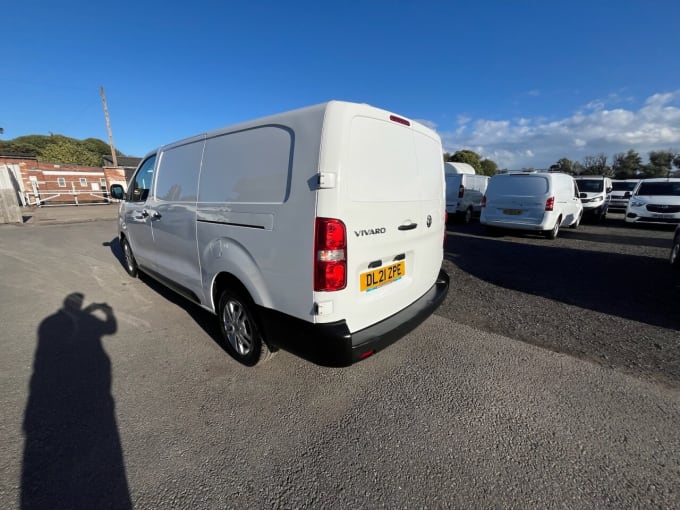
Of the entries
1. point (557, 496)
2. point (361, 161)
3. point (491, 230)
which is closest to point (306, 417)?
point (557, 496)

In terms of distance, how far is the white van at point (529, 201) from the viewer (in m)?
7.86

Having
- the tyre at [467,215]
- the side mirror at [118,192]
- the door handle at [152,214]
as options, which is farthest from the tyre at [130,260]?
the tyre at [467,215]

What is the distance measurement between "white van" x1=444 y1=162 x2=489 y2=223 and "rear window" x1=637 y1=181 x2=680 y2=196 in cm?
545

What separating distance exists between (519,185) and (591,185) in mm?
7468

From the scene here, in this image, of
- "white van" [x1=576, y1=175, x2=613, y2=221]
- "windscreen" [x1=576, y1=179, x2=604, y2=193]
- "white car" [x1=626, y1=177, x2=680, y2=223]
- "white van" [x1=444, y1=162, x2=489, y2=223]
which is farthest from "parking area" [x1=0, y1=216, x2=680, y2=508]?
"windscreen" [x1=576, y1=179, x2=604, y2=193]

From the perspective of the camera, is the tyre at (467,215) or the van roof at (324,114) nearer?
the van roof at (324,114)

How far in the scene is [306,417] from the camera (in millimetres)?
2162

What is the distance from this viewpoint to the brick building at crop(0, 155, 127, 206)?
21.3m

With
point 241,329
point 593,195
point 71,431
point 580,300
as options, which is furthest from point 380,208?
point 593,195

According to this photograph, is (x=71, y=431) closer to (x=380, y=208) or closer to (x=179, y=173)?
(x=179, y=173)

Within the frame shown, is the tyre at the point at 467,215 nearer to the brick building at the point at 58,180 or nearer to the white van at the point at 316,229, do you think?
the white van at the point at 316,229

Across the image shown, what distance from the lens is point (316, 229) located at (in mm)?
1857

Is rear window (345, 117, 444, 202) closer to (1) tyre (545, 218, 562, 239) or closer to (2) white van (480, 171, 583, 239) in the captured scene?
(2) white van (480, 171, 583, 239)

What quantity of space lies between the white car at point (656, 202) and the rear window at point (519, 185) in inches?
227
